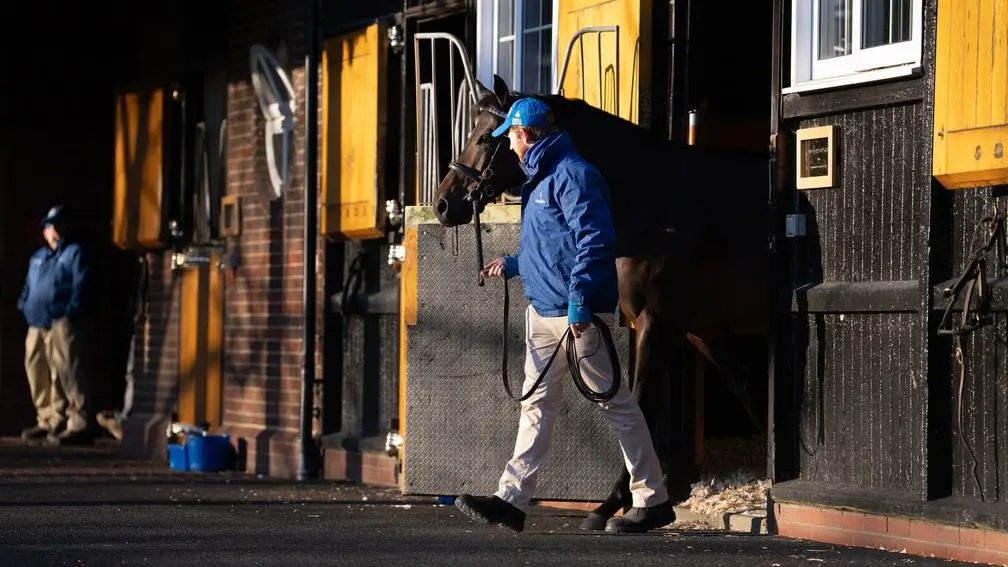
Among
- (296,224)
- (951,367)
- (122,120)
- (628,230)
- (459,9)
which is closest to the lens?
(951,367)

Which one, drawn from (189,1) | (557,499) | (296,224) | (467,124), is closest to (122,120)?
(189,1)

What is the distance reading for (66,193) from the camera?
18.5 meters

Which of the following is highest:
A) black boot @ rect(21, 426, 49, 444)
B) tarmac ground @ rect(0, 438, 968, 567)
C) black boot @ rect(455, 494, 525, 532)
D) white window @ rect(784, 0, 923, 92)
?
white window @ rect(784, 0, 923, 92)

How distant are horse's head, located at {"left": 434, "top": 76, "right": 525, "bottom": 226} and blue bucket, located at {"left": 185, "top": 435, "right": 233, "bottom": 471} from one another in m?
5.12

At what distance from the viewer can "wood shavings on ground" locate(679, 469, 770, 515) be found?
10055mm

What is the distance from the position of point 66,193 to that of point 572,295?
34.9ft

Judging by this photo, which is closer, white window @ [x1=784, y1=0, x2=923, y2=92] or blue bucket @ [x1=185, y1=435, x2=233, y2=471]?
white window @ [x1=784, y1=0, x2=923, y2=92]

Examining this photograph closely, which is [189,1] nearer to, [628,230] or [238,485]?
[238,485]

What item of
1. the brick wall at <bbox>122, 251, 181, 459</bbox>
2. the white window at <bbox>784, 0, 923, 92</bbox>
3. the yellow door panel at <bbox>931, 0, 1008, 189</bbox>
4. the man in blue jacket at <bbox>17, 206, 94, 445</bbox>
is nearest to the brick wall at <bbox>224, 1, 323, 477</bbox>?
the brick wall at <bbox>122, 251, 181, 459</bbox>

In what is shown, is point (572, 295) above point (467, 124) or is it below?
below

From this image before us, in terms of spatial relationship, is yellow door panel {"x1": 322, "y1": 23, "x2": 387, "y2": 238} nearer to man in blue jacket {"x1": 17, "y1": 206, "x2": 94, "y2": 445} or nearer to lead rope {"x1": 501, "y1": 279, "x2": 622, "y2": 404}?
lead rope {"x1": 501, "y1": 279, "x2": 622, "y2": 404}

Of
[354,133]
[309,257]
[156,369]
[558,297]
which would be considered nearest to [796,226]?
[558,297]

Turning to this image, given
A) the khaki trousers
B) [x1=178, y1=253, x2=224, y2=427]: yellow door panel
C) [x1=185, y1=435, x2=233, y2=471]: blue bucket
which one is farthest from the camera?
the khaki trousers

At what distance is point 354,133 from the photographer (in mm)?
13125
